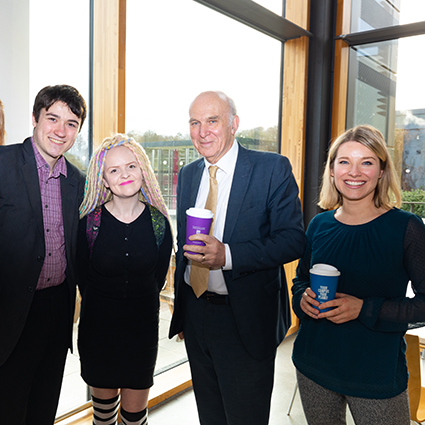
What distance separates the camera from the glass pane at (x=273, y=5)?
151 inches

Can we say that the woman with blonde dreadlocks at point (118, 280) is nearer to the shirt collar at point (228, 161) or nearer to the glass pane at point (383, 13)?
the shirt collar at point (228, 161)

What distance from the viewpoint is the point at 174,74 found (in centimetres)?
321

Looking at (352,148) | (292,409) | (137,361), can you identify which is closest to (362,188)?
(352,148)

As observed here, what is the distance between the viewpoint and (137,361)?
1945mm

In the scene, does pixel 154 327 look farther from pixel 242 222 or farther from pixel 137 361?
pixel 242 222

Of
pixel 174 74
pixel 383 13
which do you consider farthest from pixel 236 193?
pixel 383 13

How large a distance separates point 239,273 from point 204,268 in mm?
188

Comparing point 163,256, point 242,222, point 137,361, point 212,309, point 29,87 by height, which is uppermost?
point 29,87

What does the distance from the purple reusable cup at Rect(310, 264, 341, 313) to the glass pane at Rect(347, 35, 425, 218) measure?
289 centimetres

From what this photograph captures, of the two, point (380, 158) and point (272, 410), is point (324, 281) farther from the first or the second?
point (272, 410)

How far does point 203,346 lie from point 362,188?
39.0 inches

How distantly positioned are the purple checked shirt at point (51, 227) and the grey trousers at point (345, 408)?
3.76ft

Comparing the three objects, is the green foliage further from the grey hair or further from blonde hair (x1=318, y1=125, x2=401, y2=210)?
the grey hair

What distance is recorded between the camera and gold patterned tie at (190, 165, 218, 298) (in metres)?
1.74
